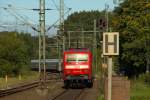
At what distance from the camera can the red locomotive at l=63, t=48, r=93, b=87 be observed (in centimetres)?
4953

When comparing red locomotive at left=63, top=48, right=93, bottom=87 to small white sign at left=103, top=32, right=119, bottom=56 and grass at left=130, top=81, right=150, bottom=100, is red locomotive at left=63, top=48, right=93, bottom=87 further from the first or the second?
small white sign at left=103, top=32, right=119, bottom=56

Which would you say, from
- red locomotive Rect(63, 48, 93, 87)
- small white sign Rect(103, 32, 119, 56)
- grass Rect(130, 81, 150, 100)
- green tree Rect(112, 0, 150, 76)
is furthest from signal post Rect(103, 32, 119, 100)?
green tree Rect(112, 0, 150, 76)

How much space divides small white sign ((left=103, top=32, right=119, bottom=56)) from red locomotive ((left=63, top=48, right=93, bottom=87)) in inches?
1341

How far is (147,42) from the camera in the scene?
63469 mm

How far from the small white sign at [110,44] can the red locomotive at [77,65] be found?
34.1 m

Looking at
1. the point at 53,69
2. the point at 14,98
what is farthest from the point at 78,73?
the point at 53,69

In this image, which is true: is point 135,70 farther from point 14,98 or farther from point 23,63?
point 14,98

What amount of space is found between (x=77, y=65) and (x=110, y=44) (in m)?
34.6

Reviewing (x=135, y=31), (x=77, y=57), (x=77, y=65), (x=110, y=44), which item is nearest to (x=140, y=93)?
(x=77, y=57)

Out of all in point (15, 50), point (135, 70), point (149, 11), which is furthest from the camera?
point (15, 50)

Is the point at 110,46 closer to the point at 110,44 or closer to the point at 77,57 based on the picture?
the point at 110,44

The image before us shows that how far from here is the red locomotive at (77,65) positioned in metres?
49.5

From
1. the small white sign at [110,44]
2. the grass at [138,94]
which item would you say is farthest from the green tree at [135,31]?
the small white sign at [110,44]

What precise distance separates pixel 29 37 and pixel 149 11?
7923cm
